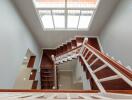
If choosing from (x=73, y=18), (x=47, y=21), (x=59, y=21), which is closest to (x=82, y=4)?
(x=73, y=18)

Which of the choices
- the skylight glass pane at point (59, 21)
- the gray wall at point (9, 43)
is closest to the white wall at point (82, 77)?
the skylight glass pane at point (59, 21)

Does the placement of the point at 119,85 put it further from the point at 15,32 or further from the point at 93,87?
the point at 15,32

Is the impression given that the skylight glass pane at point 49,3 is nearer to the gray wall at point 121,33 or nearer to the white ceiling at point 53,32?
the white ceiling at point 53,32

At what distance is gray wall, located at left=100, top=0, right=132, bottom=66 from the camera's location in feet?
11.4

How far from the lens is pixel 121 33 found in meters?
3.93

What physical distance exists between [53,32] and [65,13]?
1256mm

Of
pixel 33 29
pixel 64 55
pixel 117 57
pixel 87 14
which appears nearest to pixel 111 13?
pixel 87 14

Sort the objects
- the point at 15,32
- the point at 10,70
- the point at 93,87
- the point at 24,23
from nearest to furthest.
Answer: the point at 93,87
the point at 10,70
the point at 15,32
the point at 24,23

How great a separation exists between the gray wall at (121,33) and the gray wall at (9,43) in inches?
114

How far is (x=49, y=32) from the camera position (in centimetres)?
570

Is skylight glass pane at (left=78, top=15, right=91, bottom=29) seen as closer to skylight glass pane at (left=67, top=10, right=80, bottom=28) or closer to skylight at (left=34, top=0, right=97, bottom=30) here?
skylight at (left=34, top=0, right=97, bottom=30)

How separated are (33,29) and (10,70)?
2311 millimetres

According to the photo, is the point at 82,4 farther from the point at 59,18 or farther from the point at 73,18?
the point at 59,18

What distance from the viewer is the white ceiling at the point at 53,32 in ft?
13.5
